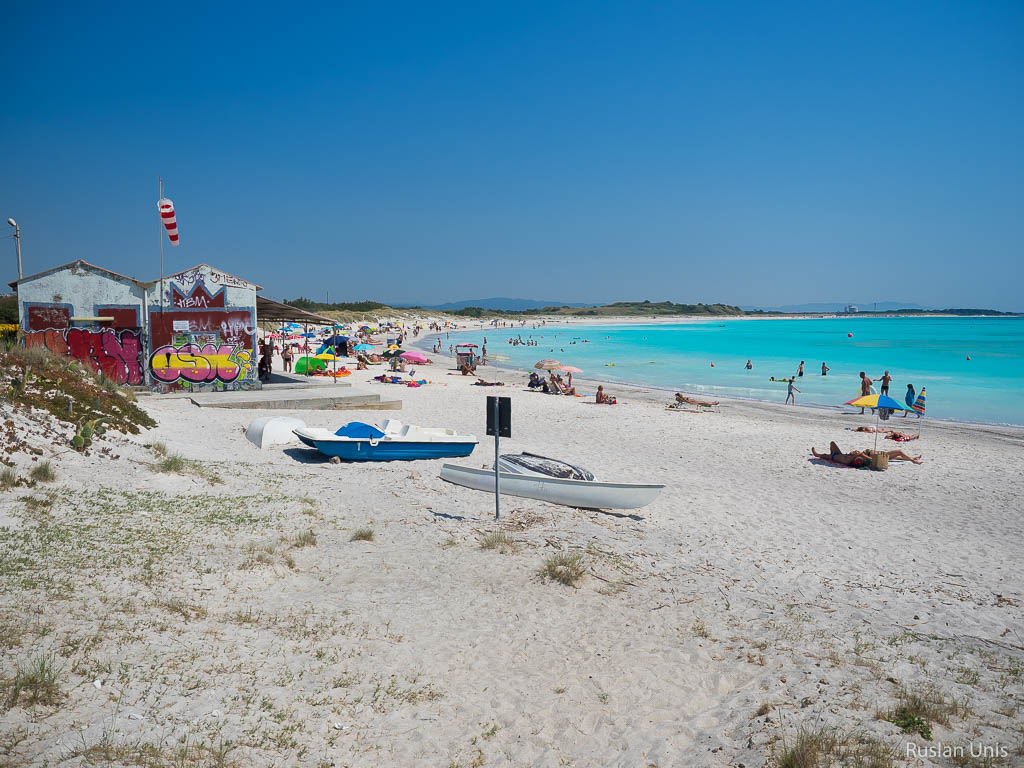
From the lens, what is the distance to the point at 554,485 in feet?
36.2

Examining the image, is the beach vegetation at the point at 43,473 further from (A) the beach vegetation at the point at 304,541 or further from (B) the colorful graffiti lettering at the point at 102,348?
(B) the colorful graffiti lettering at the point at 102,348

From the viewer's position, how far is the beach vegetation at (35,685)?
4.14 meters

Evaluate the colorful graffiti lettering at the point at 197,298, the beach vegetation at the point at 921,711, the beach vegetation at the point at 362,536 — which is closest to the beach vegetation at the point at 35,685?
the beach vegetation at the point at 362,536

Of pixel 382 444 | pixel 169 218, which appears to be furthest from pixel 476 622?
pixel 169 218

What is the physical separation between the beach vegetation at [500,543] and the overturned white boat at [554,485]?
7.70ft

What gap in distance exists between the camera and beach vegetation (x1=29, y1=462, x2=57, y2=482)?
8742 millimetres

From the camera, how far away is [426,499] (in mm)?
11000

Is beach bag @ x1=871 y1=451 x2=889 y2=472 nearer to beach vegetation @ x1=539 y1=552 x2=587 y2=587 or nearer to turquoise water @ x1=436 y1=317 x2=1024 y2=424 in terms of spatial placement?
beach vegetation @ x1=539 y1=552 x2=587 y2=587

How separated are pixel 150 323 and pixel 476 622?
18084 millimetres

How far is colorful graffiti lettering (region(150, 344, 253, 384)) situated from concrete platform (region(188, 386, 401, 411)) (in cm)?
78

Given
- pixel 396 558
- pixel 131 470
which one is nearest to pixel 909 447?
pixel 396 558

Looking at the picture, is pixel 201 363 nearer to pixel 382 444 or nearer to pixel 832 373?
pixel 382 444

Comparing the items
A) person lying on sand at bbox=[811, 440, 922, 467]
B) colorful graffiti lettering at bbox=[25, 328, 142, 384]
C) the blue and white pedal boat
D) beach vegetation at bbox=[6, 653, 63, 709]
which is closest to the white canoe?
the blue and white pedal boat

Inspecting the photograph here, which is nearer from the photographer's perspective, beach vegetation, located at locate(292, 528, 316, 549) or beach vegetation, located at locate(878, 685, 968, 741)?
beach vegetation, located at locate(878, 685, 968, 741)
